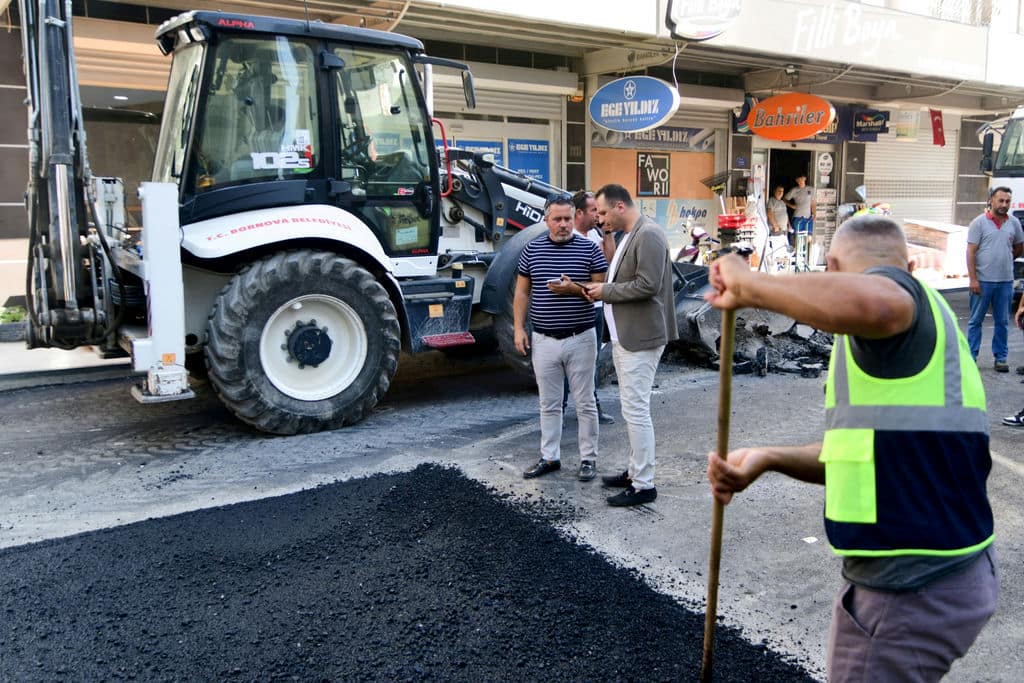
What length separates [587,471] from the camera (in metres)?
5.46

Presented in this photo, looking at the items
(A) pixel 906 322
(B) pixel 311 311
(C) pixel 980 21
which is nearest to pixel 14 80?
(B) pixel 311 311

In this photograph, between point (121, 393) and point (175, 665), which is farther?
point (121, 393)

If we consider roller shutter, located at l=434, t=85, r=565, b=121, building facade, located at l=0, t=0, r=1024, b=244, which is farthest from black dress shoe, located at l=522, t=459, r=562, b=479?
roller shutter, located at l=434, t=85, r=565, b=121

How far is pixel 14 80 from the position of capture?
1002 cm

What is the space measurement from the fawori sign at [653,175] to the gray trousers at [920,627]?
1441 cm

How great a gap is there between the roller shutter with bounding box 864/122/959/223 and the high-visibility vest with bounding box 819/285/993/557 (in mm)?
19670

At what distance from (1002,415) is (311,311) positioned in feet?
18.8

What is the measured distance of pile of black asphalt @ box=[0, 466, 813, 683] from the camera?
129 inches

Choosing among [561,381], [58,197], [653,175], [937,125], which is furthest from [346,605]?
[937,125]

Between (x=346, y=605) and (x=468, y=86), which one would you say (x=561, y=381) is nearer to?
(x=346, y=605)

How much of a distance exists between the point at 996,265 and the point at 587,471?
18.5 ft

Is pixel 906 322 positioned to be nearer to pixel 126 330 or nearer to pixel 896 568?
pixel 896 568

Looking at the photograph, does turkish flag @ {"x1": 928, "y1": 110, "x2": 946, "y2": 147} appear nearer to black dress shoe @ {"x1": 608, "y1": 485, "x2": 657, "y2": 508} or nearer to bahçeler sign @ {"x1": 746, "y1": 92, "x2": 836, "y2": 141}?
bahçeler sign @ {"x1": 746, "y1": 92, "x2": 836, "y2": 141}

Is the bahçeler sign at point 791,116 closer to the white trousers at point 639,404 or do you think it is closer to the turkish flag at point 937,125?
the turkish flag at point 937,125
